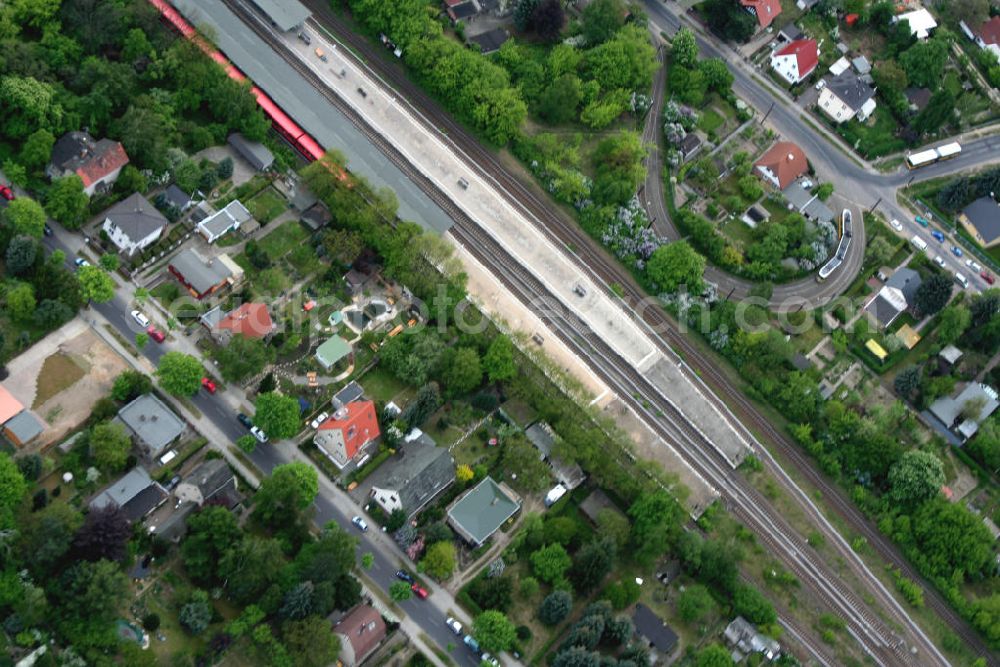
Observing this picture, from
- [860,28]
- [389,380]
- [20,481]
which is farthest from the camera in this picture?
[860,28]

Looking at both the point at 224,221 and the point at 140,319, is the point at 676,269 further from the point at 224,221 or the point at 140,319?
the point at 140,319

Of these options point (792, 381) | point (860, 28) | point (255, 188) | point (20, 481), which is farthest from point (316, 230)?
point (860, 28)

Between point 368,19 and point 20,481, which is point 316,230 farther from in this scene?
point 20,481

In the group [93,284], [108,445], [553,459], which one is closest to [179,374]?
[108,445]

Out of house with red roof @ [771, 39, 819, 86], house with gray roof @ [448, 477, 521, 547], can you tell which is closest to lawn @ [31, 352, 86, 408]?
house with gray roof @ [448, 477, 521, 547]

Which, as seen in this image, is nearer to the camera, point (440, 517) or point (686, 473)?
point (440, 517)

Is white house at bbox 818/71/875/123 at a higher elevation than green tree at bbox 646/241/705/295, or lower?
higher

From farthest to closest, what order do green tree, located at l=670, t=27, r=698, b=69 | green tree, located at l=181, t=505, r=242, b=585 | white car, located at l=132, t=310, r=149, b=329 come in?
green tree, located at l=670, t=27, r=698, b=69 → white car, located at l=132, t=310, r=149, b=329 → green tree, located at l=181, t=505, r=242, b=585

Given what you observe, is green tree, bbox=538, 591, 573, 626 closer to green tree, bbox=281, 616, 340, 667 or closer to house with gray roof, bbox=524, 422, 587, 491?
house with gray roof, bbox=524, 422, 587, 491
